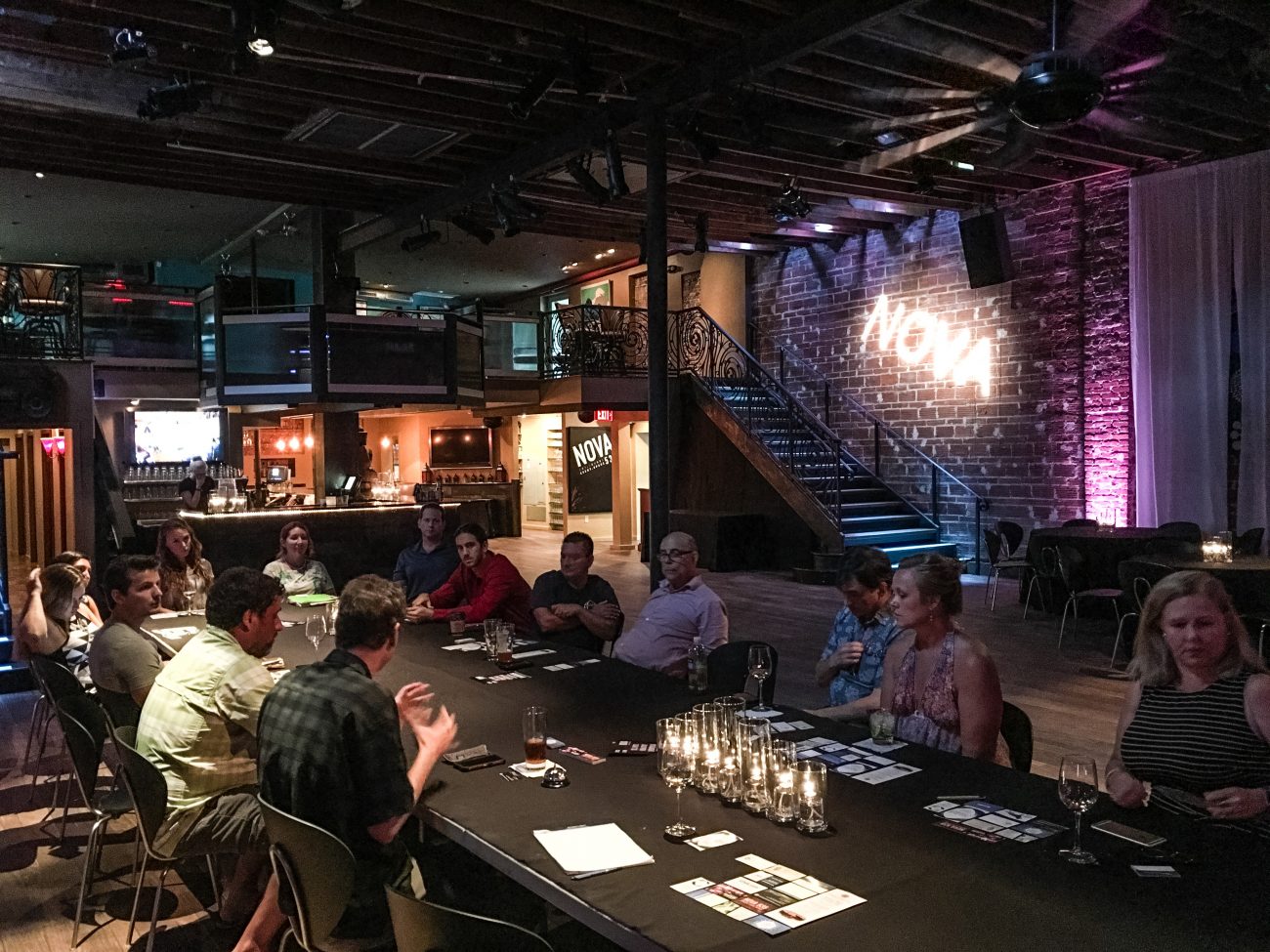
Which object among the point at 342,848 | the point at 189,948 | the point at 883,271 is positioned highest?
the point at 883,271

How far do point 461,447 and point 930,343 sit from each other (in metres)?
11.4

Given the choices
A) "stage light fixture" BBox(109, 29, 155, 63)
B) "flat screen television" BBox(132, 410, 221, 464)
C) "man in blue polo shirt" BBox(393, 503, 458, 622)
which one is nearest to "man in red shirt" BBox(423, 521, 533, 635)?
"man in blue polo shirt" BBox(393, 503, 458, 622)

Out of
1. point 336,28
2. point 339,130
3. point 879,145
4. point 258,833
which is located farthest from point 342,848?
point 879,145

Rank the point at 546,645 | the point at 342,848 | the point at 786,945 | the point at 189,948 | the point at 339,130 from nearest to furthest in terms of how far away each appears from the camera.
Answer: the point at 786,945
the point at 342,848
the point at 189,948
the point at 546,645
the point at 339,130

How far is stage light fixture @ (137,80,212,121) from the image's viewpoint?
639 cm

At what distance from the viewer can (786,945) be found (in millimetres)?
1713

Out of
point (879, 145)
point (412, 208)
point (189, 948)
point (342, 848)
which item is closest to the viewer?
point (342, 848)

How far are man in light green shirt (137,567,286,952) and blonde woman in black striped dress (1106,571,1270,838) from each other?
250cm

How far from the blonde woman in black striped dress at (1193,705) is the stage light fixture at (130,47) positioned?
589cm

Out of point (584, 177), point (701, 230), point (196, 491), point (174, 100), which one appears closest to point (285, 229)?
point (196, 491)

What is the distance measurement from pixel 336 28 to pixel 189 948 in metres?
4.99

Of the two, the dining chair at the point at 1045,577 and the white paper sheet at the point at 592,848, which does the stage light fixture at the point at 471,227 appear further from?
the white paper sheet at the point at 592,848

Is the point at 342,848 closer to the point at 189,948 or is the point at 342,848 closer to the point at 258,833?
the point at 258,833

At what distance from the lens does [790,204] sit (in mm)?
10023
